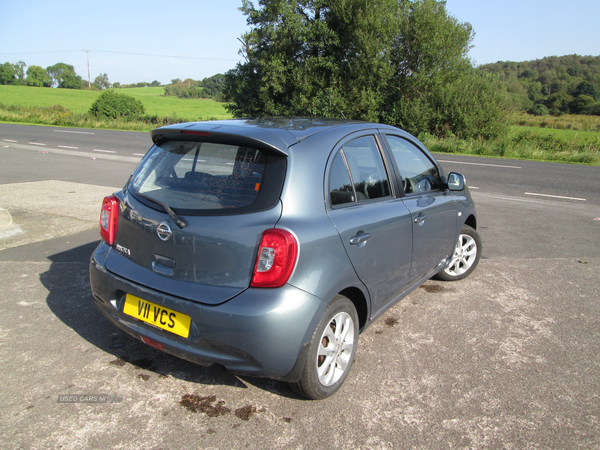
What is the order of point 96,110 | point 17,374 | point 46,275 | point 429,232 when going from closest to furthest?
point 17,374 < point 429,232 < point 46,275 < point 96,110

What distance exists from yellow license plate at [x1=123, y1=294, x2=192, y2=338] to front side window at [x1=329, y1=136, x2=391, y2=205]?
43.4 inches

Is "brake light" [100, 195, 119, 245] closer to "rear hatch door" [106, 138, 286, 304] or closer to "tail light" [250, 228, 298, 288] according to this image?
"rear hatch door" [106, 138, 286, 304]

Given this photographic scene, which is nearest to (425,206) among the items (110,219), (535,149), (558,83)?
(110,219)

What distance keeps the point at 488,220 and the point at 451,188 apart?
402 cm

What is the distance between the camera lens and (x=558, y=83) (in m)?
84.6

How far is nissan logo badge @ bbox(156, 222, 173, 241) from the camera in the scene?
8.13 ft

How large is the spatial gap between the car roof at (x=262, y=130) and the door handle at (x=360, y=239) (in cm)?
67

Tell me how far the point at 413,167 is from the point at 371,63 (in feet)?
79.7

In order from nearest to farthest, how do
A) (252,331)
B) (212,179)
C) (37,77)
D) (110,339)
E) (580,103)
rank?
1. (252,331)
2. (212,179)
3. (110,339)
4. (580,103)
5. (37,77)

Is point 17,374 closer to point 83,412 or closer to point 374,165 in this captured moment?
point 83,412

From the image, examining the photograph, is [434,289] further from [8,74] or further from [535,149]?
[8,74]

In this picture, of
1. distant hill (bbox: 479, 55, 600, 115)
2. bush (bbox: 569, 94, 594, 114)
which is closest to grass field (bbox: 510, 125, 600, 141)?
distant hill (bbox: 479, 55, 600, 115)

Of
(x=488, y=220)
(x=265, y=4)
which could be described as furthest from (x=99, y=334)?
(x=265, y=4)

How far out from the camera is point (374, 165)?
3178 mm
